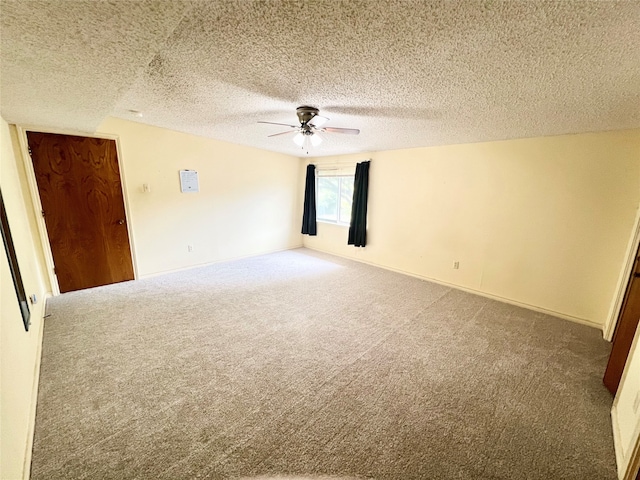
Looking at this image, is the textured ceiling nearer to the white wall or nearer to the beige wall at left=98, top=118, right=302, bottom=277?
the beige wall at left=98, top=118, right=302, bottom=277

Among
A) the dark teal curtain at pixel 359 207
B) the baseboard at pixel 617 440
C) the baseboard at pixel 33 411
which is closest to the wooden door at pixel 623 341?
the baseboard at pixel 617 440

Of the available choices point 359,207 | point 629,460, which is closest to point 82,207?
point 359,207

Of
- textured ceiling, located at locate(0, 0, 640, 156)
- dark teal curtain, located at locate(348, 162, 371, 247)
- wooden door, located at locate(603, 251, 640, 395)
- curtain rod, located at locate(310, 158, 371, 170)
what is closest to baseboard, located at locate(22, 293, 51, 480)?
textured ceiling, located at locate(0, 0, 640, 156)

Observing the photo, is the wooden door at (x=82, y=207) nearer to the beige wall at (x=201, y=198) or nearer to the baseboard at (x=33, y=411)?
the beige wall at (x=201, y=198)

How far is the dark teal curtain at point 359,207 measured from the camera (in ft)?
14.7

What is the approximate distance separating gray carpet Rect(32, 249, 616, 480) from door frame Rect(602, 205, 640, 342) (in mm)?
125

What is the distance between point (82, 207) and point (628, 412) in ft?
17.4

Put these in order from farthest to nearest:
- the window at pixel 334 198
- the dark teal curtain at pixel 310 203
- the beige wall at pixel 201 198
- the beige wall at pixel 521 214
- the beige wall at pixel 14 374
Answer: the dark teal curtain at pixel 310 203 < the window at pixel 334 198 < the beige wall at pixel 201 198 < the beige wall at pixel 521 214 < the beige wall at pixel 14 374

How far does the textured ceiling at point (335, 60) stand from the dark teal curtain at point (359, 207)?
194cm

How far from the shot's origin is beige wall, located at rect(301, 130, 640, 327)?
8.29 ft

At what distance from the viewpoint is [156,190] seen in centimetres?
364

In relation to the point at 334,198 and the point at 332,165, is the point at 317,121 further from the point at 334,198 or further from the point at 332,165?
the point at 334,198

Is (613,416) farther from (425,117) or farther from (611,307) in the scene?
(425,117)

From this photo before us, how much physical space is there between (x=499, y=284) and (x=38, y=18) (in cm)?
446
